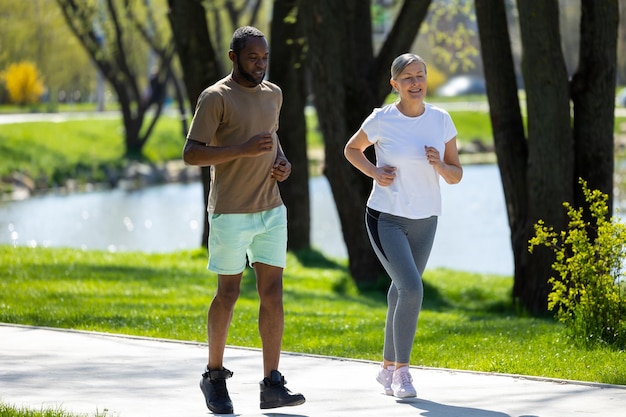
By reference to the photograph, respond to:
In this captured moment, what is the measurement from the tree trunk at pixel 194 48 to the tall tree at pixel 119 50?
14.0 metres

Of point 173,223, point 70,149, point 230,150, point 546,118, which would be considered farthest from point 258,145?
point 70,149

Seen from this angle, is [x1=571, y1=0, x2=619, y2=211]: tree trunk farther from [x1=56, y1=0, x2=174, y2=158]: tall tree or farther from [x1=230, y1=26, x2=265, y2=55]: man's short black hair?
[x1=56, y1=0, x2=174, y2=158]: tall tree

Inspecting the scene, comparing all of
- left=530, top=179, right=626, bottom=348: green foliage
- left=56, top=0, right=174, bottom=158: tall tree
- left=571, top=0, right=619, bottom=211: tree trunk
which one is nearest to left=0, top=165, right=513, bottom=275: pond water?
left=56, top=0, right=174, bottom=158: tall tree

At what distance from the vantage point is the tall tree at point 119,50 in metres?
31.9

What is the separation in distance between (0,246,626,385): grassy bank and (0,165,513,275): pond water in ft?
15.2

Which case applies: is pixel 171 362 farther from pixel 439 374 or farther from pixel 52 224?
pixel 52 224

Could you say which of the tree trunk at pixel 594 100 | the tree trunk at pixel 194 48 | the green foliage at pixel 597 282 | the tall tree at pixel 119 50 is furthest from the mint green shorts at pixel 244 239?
the tall tree at pixel 119 50

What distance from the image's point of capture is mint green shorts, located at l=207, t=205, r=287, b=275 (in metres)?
6.15

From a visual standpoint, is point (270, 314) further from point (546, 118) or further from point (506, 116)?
point (506, 116)

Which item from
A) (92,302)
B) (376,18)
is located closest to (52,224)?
(376,18)

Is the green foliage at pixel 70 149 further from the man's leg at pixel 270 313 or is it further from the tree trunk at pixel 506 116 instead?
the man's leg at pixel 270 313

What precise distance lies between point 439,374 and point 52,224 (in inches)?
864

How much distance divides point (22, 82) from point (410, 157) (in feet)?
174

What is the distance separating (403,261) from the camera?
6.48m
